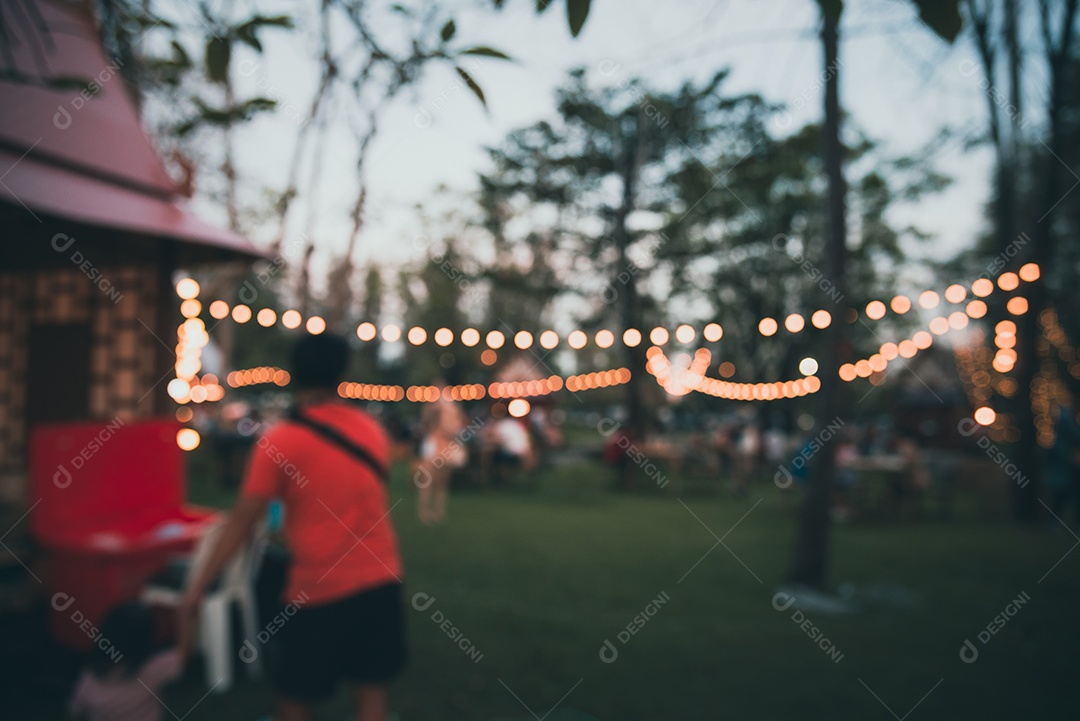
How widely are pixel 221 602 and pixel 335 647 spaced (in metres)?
1.84

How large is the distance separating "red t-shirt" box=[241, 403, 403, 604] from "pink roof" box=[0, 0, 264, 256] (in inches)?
111

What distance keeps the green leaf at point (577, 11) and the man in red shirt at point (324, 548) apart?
5.08ft

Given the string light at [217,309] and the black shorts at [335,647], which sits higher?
the string light at [217,309]

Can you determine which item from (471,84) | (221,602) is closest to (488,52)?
(471,84)

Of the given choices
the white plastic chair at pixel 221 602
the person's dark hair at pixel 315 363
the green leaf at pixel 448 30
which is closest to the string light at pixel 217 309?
the white plastic chair at pixel 221 602

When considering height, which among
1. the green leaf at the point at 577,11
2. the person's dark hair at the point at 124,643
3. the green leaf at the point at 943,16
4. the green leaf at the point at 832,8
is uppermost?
the green leaf at the point at 832,8

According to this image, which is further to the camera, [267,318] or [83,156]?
[267,318]

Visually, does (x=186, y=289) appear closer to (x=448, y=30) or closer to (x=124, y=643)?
(x=124, y=643)

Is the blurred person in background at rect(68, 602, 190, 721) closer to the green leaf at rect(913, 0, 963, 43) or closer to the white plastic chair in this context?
the white plastic chair

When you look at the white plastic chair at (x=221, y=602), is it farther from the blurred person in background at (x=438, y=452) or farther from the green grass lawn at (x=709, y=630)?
the blurred person in background at (x=438, y=452)

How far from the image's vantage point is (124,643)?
276cm

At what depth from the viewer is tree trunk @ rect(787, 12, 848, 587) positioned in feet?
18.7

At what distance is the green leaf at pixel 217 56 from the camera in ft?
5.51

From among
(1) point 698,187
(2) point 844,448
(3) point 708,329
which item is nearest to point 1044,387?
(2) point 844,448
